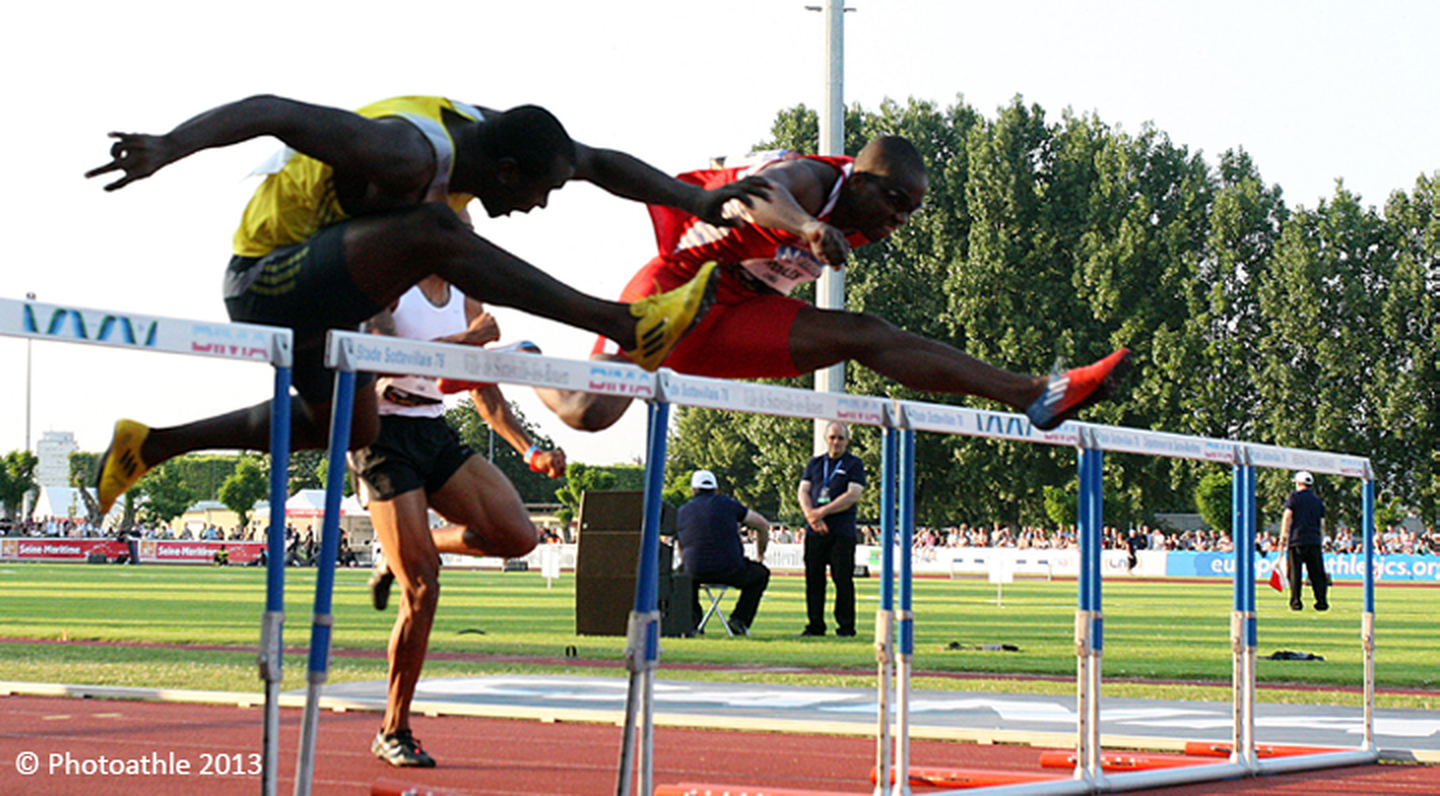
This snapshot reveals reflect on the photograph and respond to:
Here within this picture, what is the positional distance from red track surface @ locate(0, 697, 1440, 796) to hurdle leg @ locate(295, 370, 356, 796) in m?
1.42

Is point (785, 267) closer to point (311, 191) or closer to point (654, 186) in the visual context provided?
point (654, 186)

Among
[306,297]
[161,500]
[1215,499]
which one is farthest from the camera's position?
[161,500]

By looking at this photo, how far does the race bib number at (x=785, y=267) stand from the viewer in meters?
5.49

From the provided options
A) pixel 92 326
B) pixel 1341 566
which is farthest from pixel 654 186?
pixel 1341 566

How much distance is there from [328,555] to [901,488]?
219cm

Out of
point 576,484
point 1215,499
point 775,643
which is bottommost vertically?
point 775,643

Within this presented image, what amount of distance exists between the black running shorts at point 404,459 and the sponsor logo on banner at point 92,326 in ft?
7.88

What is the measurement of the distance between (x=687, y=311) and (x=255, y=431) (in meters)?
1.42

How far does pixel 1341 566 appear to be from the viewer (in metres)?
39.5

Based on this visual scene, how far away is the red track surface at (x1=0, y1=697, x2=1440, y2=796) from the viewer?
18.7ft

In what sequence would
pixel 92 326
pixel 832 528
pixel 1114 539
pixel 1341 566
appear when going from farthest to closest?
pixel 1114 539, pixel 1341 566, pixel 832 528, pixel 92 326

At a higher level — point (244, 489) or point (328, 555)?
point (244, 489)

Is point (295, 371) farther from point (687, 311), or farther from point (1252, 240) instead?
point (1252, 240)

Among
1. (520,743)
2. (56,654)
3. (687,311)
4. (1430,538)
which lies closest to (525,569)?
(1430,538)
